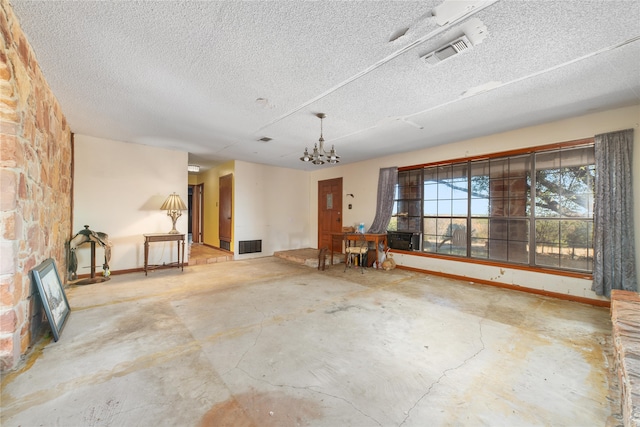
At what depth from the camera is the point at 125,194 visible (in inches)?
199

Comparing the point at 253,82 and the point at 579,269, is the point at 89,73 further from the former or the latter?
the point at 579,269

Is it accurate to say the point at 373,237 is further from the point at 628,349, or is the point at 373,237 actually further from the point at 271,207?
the point at 628,349

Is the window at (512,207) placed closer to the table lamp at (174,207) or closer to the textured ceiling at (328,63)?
the textured ceiling at (328,63)

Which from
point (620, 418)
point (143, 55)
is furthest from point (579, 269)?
point (143, 55)

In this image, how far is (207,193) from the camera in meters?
8.22

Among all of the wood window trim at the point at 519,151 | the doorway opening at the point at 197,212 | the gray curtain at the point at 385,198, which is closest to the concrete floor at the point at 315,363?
the wood window trim at the point at 519,151

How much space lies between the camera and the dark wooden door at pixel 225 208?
22.4ft

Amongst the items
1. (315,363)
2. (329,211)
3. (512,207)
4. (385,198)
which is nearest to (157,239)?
(315,363)

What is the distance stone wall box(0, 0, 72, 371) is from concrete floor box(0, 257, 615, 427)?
1.21ft

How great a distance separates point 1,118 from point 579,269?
6.79 m

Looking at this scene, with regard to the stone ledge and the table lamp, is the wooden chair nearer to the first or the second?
the stone ledge

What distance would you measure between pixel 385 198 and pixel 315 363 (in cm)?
453

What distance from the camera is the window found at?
3871 mm

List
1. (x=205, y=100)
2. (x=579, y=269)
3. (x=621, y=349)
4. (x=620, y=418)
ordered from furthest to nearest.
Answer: (x=579, y=269)
(x=205, y=100)
(x=621, y=349)
(x=620, y=418)
